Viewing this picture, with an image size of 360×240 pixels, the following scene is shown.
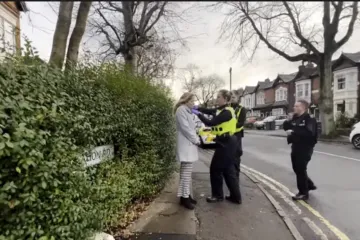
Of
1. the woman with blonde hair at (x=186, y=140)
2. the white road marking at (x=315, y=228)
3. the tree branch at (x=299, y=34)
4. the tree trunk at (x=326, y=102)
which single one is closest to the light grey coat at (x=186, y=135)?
the woman with blonde hair at (x=186, y=140)

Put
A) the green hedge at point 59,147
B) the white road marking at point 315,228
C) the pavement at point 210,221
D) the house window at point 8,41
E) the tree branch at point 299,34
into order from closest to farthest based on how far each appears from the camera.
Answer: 1. the tree branch at point 299,34
2. the green hedge at point 59,147
3. the house window at point 8,41
4. the pavement at point 210,221
5. the white road marking at point 315,228

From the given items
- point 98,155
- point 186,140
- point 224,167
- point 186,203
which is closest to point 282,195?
point 224,167

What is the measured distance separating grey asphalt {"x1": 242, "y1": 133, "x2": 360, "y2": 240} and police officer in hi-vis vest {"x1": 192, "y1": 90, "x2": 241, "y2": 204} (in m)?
1.57

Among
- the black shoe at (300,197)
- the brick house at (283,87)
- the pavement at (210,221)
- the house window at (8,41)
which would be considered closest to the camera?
the house window at (8,41)

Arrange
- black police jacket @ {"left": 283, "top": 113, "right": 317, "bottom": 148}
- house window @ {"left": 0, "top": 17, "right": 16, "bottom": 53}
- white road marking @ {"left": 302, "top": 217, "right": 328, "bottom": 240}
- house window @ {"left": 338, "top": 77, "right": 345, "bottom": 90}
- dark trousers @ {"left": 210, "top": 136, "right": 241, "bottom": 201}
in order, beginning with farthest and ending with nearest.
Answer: house window @ {"left": 338, "top": 77, "right": 345, "bottom": 90}
black police jacket @ {"left": 283, "top": 113, "right": 317, "bottom": 148}
dark trousers @ {"left": 210, "top": 136, "right": 241, "bottom": 201}
white road marking @ {"left": 302, "top": 217, "right": 328, "bottom": 240}
house window @ {"left": 0, "top": 17, "right": 16, "bottom": 53}

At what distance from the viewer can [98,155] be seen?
312cm

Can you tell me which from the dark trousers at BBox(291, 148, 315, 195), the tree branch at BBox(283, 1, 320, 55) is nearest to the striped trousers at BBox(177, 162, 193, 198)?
the dark trousers at BBox(291, 148, 315, 195)

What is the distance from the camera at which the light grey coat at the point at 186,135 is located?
13.8 feet

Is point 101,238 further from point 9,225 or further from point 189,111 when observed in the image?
point 189,111

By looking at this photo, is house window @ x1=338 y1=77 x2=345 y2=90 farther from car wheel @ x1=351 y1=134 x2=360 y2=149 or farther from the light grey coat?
the light grey coat

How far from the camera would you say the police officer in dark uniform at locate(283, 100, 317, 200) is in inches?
188

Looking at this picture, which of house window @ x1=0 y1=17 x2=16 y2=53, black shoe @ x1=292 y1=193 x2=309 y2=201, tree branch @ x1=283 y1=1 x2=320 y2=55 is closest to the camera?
tree branch @ x1=283 y1=1 x2=320 y2=55

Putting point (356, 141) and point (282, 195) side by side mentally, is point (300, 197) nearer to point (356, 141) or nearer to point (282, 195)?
point (282, 195)

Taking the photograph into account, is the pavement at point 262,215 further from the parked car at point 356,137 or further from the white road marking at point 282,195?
the parked car at point 356,137
